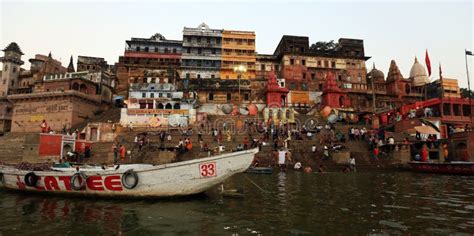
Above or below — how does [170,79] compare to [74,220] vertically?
above

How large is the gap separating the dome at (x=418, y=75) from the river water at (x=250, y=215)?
5456 centimetres

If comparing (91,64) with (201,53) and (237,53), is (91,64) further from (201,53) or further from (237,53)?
(237,53)

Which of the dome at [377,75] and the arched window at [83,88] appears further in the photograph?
the dome at [377,75]

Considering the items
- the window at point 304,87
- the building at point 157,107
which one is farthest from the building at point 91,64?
the window at point 304,87

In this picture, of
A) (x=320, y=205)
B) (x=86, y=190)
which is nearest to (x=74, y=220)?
(x=86, y=190)

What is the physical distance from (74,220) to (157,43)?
182ft

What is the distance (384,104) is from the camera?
50.5m

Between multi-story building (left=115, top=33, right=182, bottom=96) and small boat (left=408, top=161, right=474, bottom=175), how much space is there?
39.3 m

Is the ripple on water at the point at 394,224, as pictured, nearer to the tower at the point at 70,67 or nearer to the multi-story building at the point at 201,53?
the multi-story building at the point at 201,53

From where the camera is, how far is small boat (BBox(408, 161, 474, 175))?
1941 cm

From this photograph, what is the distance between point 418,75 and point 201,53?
45.2 m

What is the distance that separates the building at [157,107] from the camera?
38938 mm

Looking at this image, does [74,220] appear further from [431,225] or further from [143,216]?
[431,225]

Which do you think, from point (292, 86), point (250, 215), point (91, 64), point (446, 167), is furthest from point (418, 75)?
point (91, 64)
